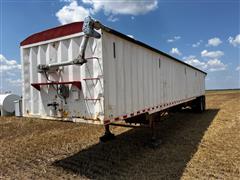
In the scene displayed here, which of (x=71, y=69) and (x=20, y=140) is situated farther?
(x=20, y=140)

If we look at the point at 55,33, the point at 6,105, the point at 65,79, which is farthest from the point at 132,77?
the point at 6,105

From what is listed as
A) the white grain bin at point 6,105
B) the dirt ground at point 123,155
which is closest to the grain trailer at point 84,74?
the dirt ground at point 123,155

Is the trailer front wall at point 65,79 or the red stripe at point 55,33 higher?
the red stripe at point 55,33

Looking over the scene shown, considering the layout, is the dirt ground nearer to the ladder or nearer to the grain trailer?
the grain trailer

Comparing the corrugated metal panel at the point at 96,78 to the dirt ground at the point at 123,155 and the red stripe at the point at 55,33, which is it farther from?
the dirt ground at the point at 123,155

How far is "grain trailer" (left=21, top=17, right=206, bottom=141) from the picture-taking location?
16.1 feet

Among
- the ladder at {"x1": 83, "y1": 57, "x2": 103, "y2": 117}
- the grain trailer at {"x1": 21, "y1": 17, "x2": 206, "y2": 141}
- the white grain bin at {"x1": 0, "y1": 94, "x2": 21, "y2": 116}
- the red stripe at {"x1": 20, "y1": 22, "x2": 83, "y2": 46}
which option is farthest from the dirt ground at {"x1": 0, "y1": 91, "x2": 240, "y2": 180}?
the white grain bin at {"x1": 0, "y1": 94, "x2": 21, "y2": 116}

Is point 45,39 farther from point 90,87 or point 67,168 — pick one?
point 67,168

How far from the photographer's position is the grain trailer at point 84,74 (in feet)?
16.1

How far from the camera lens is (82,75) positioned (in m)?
5.13

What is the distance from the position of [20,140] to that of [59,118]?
4.34 meters

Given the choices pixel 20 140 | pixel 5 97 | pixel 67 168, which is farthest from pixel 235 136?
pixel 5 97

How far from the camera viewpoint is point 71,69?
5.29m

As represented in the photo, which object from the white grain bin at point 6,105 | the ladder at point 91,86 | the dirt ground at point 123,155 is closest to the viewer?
the ladder at point 91,86
